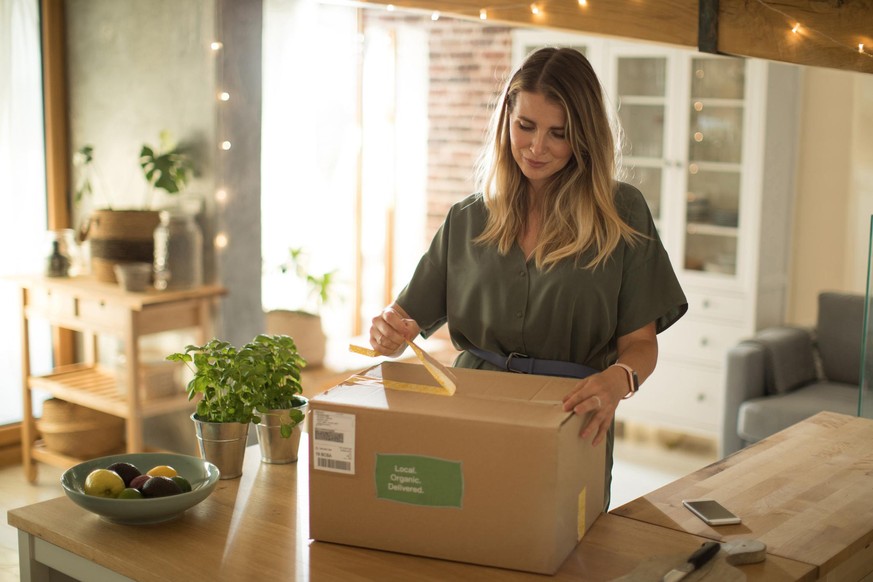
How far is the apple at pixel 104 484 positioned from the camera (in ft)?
5.65

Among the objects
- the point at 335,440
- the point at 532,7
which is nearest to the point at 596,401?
the point at 335,440

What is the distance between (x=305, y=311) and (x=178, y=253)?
3.72ft

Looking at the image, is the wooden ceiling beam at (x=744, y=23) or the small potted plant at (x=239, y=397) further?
the wooden ceiling beam at (x=744, y=23)

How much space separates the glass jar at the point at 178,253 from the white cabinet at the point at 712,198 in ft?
7.41

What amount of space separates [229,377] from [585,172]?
81cm

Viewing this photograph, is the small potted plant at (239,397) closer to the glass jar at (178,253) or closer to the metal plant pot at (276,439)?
the metal plant pot at (276,439)

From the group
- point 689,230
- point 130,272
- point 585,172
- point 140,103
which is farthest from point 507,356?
point 689,230

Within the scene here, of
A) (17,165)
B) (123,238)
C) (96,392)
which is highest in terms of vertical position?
(17,165)

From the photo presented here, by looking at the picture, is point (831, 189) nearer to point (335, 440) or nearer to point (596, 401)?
point (596, 401)

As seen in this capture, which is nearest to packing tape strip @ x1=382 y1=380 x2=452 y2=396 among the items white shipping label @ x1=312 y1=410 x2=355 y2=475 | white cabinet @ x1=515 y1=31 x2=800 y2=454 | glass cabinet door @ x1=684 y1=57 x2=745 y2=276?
white shipping label @ x1=312 y1=410 x2=355 y2=475

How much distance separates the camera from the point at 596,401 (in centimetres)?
163

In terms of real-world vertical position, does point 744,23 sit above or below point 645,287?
above

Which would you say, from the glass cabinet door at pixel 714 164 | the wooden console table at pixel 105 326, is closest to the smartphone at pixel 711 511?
the wooden console table at pixel 105 326

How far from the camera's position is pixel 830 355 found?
15.0 feet
